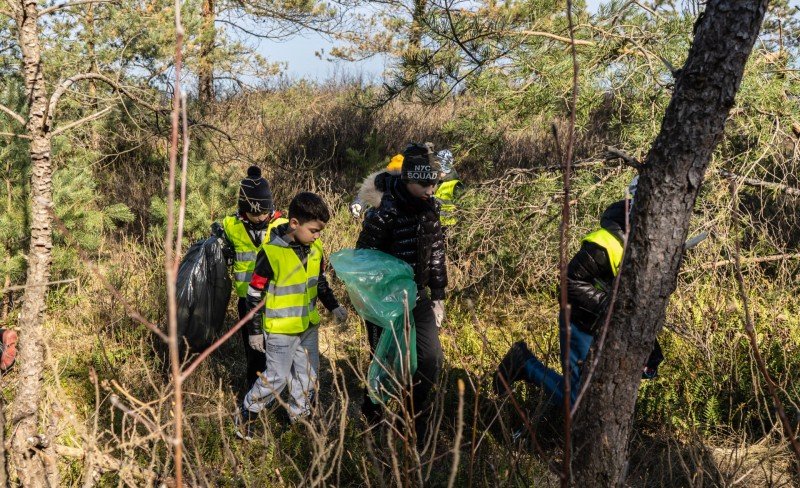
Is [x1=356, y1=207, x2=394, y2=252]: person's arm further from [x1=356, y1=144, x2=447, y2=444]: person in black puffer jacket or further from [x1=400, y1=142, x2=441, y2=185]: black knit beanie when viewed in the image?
[x1=400, y1=142, x2=441, y2=185]: black knit beanie

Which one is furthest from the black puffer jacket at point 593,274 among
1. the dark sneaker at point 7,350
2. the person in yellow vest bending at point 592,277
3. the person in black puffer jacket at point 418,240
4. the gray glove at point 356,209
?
the dark sneaker at point 7,350

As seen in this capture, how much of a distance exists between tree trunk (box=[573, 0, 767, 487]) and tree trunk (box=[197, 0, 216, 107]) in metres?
6.58

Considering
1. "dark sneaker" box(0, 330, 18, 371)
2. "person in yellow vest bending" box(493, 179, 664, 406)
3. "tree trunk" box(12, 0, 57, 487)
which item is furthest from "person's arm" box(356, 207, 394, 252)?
"dark sneaker" box(0, 330, 18, 371)

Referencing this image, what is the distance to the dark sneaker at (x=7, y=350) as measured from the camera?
3469mm

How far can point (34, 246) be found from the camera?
246 cm

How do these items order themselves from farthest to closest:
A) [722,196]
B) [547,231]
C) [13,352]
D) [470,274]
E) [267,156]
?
1. [267,156]
2. [470,274]
3. [547,231]
4. [722,196]
5. [13,352]

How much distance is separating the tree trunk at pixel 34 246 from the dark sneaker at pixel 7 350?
1.23 metres

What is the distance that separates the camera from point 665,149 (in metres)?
1.78

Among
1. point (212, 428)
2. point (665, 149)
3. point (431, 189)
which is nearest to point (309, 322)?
point (212, 428)

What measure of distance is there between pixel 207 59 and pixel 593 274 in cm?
707

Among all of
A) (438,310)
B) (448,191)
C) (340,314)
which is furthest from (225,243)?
(448,191)

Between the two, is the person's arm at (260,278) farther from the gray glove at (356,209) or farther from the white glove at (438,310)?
the gray glove at (356,209)

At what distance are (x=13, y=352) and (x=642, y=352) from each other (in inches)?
135

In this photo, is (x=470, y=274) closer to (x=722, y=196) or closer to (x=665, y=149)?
(x=722, y=196)
